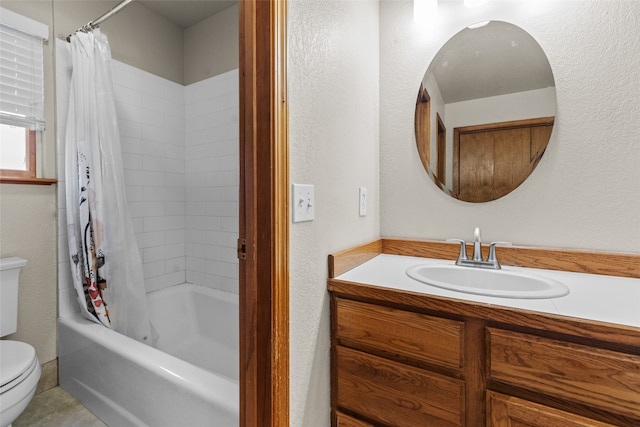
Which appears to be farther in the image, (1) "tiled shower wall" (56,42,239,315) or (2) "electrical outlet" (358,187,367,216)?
(1) "tiled shower wall" (56,42,239,315)

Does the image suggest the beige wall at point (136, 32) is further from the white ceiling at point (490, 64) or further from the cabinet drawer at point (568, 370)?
the cabinet drawer at point (568, 370)

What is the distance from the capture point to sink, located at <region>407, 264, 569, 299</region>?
96 cm

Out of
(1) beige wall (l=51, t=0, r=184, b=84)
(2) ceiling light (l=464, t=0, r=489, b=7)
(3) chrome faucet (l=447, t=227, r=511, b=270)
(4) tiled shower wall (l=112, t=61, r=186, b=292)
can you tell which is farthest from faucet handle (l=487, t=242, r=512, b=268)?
(1) beige wall (l=51, t=0, r=184, b=84)

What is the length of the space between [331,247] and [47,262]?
1.67 meters

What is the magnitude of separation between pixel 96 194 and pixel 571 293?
2.16m

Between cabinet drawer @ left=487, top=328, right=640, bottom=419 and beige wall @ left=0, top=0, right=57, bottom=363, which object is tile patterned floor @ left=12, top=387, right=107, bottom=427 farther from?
cabinet drawer @ left=487, top=328, right=640, bottom=419

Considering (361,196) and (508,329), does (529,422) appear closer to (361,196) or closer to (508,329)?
(508,329)

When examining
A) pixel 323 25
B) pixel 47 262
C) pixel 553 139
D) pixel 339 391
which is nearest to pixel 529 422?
pixel 339 391

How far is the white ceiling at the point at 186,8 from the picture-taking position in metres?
2.11

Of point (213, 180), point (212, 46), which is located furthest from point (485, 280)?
point (212, 46)

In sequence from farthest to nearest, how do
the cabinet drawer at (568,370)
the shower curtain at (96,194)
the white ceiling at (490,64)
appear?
the shower curtain at (96,194) < the white ceiling at (490,64) < the cabinet drawer at (568,370)

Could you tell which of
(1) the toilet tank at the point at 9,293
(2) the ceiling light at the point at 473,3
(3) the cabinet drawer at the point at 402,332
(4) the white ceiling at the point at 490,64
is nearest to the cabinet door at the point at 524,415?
(3) the cabinet drawer at the point at 402,332

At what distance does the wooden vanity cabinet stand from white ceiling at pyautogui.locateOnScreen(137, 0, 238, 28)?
213 centimetres

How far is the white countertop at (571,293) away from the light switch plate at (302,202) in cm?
29
